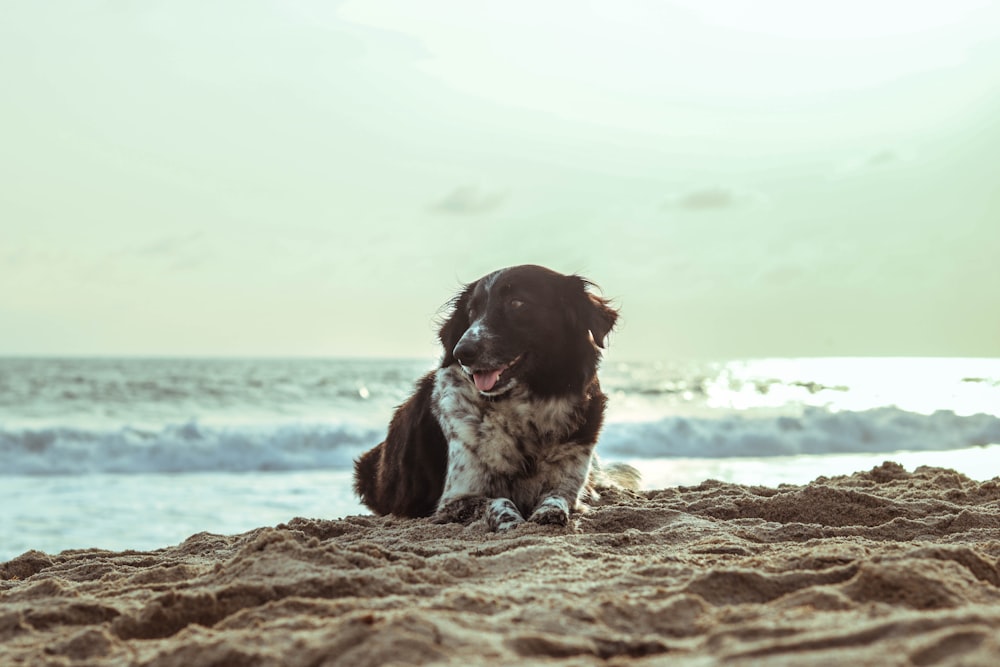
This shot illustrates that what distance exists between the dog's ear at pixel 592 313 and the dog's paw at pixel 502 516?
46.1 inches

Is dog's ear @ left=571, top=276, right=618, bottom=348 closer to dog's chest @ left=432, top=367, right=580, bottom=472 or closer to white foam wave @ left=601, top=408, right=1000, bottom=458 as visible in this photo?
dog's chest @ left=432, top=367, right=580, bottom=472

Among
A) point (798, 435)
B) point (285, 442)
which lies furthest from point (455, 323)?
point (798, 435)

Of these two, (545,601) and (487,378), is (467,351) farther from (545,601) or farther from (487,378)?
(545,601)

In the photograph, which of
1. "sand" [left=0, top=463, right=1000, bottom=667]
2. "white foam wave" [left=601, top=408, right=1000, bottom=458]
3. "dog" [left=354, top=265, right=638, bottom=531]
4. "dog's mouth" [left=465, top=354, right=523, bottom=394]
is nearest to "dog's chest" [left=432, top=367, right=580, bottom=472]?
"dog" [left=354, top=265, right=638, bottom=531]

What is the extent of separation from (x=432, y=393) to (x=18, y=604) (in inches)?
115

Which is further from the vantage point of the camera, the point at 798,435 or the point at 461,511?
the point at 798,435

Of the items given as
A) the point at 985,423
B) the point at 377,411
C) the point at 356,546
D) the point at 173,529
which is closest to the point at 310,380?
the point at 377,411

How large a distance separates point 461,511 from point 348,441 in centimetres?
1122

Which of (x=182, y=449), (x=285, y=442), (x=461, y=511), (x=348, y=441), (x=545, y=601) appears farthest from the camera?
(x=348, y=441)

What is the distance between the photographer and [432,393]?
18.2ft

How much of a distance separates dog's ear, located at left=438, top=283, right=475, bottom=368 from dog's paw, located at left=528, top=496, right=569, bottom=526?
1133 mm

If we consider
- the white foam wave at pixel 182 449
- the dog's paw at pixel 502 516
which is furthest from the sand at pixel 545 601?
the white foam wave at pixel 182 449

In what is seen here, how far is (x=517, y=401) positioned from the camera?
198 inches

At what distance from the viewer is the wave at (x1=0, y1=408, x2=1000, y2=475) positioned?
14.0m
